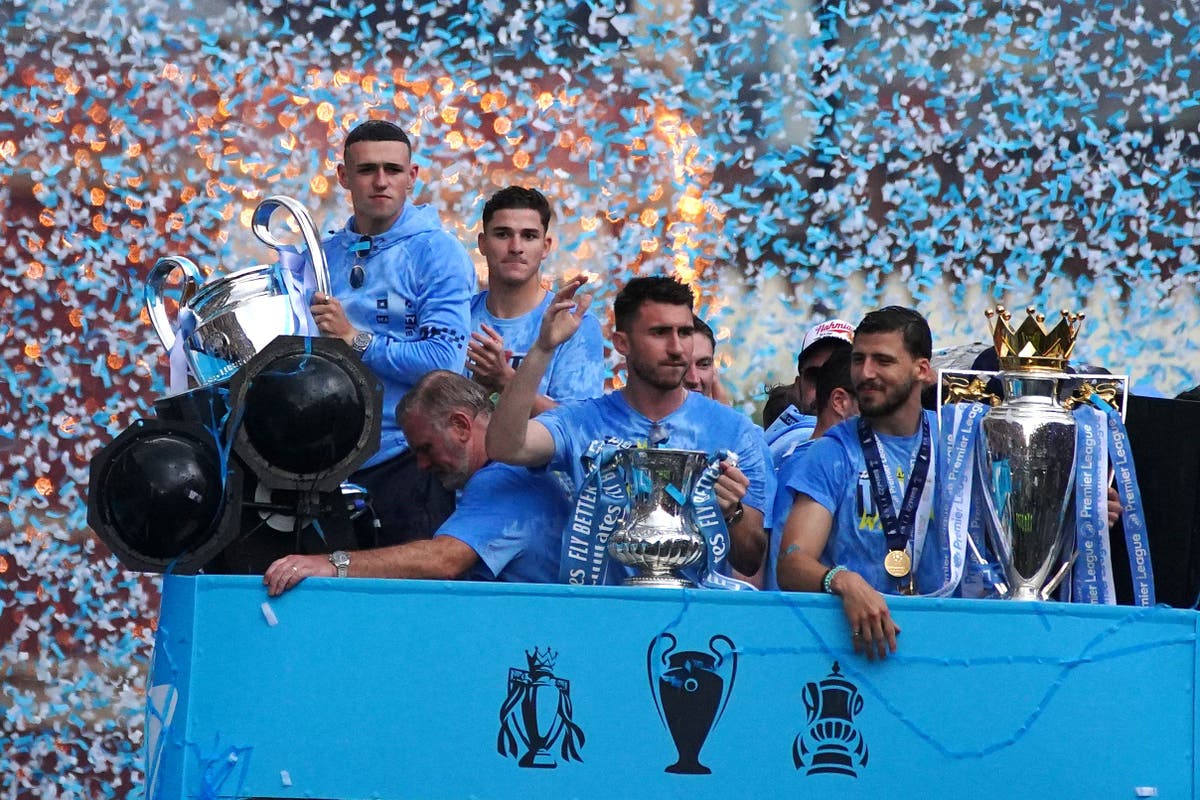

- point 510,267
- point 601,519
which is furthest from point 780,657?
point 510,267

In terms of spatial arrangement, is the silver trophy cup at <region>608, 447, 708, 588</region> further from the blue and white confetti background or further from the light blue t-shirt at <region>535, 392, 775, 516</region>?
the blue and white confetti background

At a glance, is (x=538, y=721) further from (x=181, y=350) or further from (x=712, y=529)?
(x=181, y=350)

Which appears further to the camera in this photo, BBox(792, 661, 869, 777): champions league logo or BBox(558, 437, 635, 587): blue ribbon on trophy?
BBox(558, 437, 635, 587): blue ribbon on trophy

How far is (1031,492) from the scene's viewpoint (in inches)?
119

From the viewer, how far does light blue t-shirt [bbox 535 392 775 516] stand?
10.8ft

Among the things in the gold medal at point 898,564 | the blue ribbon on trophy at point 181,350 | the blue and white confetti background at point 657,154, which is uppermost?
the blue and white confetti background at point 657,154

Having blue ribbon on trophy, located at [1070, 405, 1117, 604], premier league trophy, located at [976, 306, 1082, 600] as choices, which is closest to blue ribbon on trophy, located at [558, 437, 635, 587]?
premier league trophy, located at [976, 306, 1082, 600]

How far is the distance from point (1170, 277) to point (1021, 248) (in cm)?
57

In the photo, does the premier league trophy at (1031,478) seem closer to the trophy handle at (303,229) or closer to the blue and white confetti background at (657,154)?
the trophy handle at (303,229)

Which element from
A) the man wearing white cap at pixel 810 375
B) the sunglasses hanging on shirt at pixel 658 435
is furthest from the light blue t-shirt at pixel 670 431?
the man wearing white cap at pixel 810 375

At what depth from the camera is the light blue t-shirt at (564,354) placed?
159 inches

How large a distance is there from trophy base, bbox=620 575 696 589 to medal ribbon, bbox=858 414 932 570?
474 mm

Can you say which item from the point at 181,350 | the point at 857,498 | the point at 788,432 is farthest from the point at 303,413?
the point at 788,432

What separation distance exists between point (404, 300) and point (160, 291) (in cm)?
72
